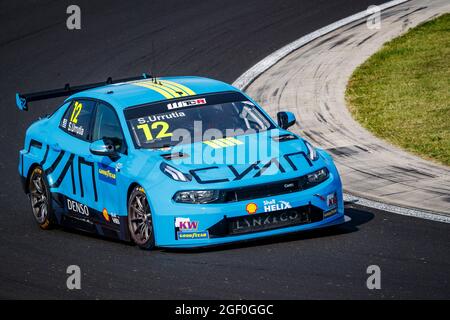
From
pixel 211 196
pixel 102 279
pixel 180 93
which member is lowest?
pixel 102 279

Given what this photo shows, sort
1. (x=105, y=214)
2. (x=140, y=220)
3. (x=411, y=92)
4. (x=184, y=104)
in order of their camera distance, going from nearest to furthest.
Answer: (x=140, y=220) < (x=105, y=214) < (x=184, y=104) < (x=411, y=92)

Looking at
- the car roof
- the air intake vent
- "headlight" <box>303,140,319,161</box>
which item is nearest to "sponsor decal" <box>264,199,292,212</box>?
"headlight" <box>303,140,319,161</box>

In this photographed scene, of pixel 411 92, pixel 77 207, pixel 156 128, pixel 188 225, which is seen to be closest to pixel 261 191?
pixel 188 225

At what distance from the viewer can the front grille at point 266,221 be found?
9758 mm

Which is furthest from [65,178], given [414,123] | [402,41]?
[402,41]

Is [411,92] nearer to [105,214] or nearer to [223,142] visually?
[223,142]

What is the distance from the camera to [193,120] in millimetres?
10984

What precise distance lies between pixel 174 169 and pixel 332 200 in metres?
1.56

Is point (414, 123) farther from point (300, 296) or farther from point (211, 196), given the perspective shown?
point (300, 296)

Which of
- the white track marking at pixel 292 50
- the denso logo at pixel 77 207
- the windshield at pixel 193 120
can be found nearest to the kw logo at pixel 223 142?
the windshield at pixel 193 120

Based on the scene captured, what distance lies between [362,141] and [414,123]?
1242 mm

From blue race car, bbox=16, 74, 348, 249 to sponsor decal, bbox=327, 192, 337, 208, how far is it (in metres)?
0.02

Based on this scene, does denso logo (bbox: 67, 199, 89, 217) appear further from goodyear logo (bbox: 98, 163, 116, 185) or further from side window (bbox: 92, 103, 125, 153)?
side window (bbox: 92, 103, 125, 153)

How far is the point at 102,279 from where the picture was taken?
917 cm
